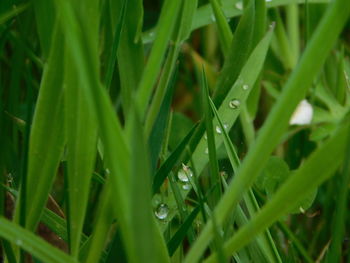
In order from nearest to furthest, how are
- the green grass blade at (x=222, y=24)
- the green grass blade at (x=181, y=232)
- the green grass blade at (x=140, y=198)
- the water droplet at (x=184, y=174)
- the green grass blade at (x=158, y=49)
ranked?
the green grass blade at (x=140, y=198)
the green grass blade at (x=158, y=49)
the green grass blade at (x=181, y=232)
the water droplet at (x=184, y=174)
the green grass blade at (x=222, y=24)

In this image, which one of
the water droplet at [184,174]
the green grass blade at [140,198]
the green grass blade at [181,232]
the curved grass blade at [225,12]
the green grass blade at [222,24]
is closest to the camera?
the green grass blade at [140,198]

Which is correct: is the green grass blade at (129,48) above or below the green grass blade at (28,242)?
above

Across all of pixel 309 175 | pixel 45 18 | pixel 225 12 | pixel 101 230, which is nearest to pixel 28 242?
pixel 101 230

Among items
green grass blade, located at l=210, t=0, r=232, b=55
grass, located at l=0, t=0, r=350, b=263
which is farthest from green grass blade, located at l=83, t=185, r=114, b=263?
green grass blade, located at l=210, t=0, r=232, b=55

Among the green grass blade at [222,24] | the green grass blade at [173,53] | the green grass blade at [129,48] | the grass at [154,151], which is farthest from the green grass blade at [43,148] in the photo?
the green grass blade at [222,24]

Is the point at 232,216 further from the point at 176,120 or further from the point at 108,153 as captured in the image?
the point at 176,120

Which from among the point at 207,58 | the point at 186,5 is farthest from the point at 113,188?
the point at 207,58

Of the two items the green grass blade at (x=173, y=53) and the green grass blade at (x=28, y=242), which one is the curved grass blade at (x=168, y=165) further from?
the green grass blade at (x=28, y=242)
